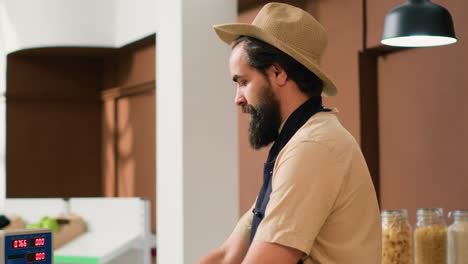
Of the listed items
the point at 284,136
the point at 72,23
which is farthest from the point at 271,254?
the point at 72,23

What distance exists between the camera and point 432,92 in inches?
133

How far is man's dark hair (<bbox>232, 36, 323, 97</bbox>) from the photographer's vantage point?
1.49m

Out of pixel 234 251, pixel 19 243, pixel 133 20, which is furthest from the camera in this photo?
pixel 133 20

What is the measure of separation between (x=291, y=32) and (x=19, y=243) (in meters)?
0.74

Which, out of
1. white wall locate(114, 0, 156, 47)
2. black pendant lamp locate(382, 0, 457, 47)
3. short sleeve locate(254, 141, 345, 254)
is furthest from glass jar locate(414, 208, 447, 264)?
white wall locate(114, 0, 156, 47)

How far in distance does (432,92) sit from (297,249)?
7.53ft

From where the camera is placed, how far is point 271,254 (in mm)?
1284

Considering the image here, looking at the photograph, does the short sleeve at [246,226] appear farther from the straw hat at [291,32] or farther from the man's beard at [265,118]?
the straw hat at [291,32]

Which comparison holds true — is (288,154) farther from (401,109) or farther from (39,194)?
(39,194)

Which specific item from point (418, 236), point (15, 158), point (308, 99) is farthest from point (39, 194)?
point (308, 99)

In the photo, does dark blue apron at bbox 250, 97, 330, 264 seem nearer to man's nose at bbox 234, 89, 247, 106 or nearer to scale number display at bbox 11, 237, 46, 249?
man's nose at bbox 234, 89, 247, 106

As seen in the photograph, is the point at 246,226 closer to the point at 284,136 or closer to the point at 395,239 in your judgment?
the point at 284,136

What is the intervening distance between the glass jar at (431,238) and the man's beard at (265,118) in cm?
108

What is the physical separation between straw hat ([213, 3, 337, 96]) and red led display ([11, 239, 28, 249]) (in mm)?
638
